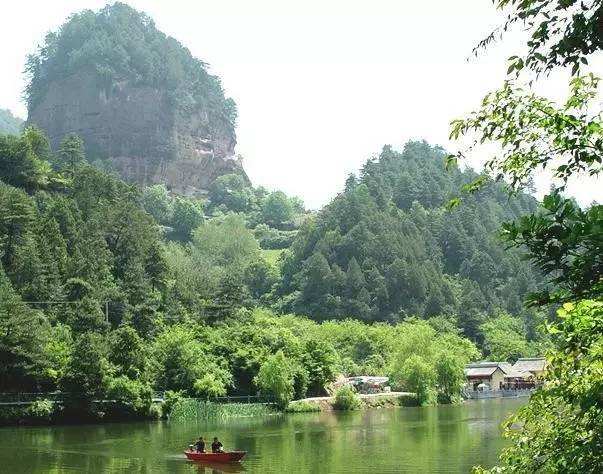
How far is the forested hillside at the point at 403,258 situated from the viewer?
122m

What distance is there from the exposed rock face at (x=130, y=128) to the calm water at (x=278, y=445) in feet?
432

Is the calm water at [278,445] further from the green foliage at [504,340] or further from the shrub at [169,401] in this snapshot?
the green foliage at [504,340]

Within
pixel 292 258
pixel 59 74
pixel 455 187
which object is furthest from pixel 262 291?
pixel 59 74

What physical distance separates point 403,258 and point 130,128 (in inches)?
3098

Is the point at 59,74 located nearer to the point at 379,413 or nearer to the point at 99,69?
the point at 99,69

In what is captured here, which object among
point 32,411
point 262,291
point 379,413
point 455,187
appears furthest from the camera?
point 455,187

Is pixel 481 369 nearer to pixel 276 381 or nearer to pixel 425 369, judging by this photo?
pixel 425 369

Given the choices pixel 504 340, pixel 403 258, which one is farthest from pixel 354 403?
pixel 403 258

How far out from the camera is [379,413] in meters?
59.9

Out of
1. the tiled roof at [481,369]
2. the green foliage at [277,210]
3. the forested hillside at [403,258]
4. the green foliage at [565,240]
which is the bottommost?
the green foliage at [565,240]

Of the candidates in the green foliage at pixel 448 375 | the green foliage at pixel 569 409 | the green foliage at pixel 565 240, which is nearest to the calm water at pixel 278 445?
the green foliage at pixel 448 375

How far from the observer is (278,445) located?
3712 centimetres

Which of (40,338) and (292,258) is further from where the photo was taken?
(292,258)

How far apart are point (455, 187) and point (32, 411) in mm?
136339
